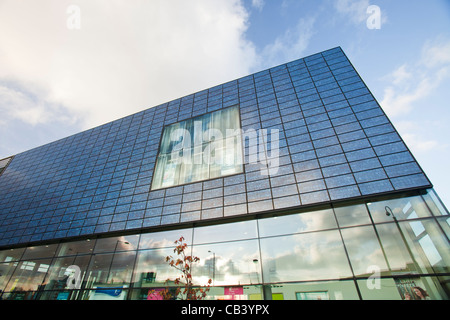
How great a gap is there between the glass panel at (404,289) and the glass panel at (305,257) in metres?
1.02

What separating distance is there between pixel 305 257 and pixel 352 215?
359 centimetres

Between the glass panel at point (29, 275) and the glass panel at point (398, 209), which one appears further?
the glass panel at point (29, 275)

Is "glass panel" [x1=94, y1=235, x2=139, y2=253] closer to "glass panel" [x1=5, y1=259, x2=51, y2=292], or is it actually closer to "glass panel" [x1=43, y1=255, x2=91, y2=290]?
"glass panel" [x1=43, y1=255, x2=91, y2=290]

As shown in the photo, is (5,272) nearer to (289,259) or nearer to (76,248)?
(76,248)

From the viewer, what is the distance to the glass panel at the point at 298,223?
44.0ft

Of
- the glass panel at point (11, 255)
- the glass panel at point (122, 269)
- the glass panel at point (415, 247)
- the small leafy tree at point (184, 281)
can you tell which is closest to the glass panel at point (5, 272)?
the glass panel at point (11, 255)

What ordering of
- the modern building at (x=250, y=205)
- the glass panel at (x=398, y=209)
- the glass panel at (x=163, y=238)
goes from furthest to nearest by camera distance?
1. the glass panel at (x=163, y=238)
2. the glass panel at (x=398, y=209)
3. the modern building at (x=250, y=205)

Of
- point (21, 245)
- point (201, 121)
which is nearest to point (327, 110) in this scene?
point (201, 121)

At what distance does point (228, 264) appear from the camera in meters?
14.0

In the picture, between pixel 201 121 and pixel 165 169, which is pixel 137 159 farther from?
pixel 201 121

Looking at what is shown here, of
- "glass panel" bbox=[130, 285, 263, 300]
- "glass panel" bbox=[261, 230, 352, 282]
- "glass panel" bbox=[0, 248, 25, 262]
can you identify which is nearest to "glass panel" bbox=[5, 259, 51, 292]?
"glass panel" bbox=[0, 248, 25, 262]

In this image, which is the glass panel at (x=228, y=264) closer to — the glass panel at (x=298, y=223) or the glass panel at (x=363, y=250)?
the glass panel at (x=298, y=223)

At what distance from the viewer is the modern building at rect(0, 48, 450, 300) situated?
11914mm

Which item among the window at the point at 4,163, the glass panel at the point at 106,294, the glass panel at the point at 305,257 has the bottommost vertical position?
the glass panel at the point at 106,294
